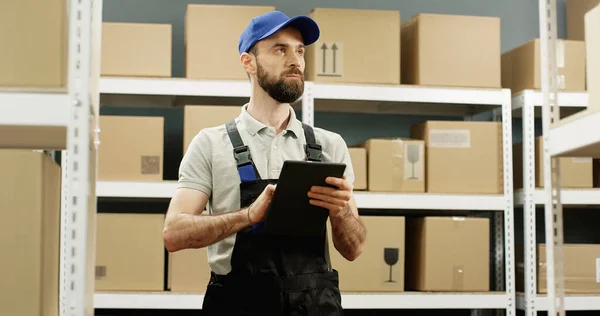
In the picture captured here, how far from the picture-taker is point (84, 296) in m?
1.63

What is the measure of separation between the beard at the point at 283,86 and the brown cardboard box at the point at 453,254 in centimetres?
179

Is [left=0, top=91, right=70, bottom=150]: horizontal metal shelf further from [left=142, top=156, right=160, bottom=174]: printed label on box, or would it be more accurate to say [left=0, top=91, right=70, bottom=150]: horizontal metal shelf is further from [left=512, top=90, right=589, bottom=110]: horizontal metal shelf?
[left=512, top=90, right=589, bottom=110]: horizontal metal shelf

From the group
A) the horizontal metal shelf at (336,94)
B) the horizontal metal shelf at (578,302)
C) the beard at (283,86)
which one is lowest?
the horizontal metal shelf at (578,302)

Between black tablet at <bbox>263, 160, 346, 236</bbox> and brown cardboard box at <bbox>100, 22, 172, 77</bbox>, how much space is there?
6.46 feet

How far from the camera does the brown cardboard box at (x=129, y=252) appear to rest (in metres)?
3.73

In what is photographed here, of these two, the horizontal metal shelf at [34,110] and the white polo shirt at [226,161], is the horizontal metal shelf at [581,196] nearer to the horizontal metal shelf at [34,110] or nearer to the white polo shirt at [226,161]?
the white polo shirt at [226,161]

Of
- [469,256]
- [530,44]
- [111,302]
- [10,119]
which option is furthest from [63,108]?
[530,44]

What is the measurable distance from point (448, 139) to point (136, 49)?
155 cm

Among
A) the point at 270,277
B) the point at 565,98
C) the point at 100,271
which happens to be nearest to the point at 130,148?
the point at 100,271

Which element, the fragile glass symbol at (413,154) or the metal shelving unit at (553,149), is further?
the fragile glass symbol at (413,154)

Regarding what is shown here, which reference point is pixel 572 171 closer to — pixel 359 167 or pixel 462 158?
pixel 462 158

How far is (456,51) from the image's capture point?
13.3 feet

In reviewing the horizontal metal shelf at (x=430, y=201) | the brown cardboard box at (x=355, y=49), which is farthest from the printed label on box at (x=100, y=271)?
the brown cardboard box at (x=355, y=49)

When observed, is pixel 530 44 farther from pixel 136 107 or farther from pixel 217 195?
pixel 217 195
